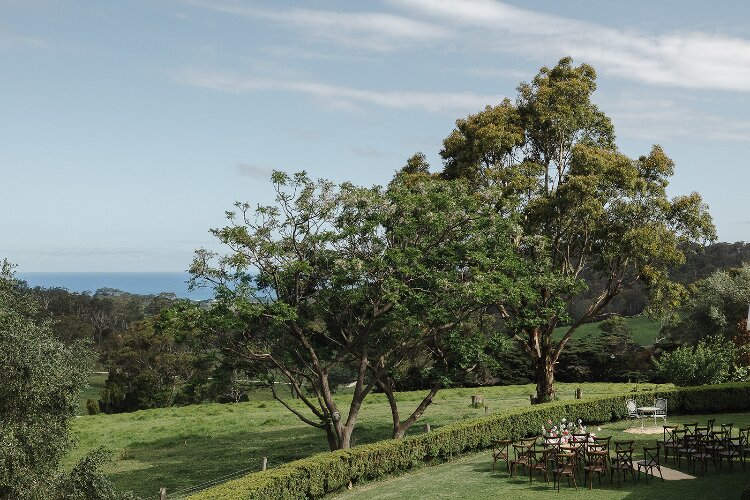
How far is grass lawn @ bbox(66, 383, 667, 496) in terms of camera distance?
115 feet

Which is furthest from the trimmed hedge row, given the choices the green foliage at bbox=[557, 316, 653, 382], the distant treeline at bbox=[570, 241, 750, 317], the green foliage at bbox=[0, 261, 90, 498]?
the distant treeline at bbox=[570, 241, 750, 317]

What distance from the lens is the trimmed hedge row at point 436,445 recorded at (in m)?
21.9

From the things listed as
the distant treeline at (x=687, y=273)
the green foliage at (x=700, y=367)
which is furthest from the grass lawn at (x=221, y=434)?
the distant treeline at (x=687, y=273)

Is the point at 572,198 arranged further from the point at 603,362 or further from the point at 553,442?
the point at 603,362

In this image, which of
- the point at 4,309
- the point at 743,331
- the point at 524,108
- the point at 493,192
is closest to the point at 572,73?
the point at 524,108

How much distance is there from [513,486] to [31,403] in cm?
1320

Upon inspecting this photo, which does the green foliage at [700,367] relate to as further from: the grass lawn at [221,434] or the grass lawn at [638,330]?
the grass lawn at [638,330]

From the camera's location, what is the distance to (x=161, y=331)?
28.3 metres

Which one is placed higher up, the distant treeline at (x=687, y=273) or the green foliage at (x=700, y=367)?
the distant treeline at (x=687, y=273)

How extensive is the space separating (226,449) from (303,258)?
47.5 feet

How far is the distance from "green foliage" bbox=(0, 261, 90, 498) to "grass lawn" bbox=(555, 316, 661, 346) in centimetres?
6510

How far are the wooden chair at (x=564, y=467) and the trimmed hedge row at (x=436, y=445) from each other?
561cm

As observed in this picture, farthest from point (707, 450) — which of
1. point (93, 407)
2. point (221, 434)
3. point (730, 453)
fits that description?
point (93, 407)

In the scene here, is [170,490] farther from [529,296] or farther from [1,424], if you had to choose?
[529,296]
